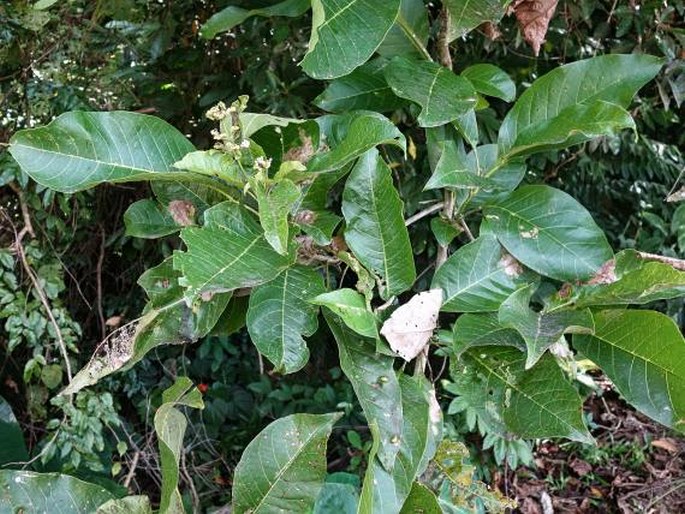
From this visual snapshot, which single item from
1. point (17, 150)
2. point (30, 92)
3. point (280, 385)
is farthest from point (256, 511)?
point (280, 385)

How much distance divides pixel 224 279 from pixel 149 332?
0.18 metres

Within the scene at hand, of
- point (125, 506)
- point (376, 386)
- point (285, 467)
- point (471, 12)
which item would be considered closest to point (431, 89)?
point (471, 12)

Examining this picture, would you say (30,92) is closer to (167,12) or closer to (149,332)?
(167,12)

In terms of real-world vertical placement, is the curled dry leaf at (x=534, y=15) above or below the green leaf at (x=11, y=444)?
above

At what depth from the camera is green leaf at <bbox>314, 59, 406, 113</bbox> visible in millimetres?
771

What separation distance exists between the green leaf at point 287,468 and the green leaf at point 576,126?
34 cm

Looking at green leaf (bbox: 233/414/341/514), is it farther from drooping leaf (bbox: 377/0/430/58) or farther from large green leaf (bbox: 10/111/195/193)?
drooping leaf (bbox: 377/0/430/58)

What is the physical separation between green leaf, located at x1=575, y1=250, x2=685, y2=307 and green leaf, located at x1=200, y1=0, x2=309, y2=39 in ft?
1.51

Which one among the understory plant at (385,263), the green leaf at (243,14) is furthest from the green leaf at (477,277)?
the green leaf at (243,14)

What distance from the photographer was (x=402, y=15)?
2.41ft

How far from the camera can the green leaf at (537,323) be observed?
57 cm

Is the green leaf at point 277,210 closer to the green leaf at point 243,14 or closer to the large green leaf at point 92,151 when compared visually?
the large green leaf at point 92,151

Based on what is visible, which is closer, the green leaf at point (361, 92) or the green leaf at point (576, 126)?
the green leaf at point (576, 126)

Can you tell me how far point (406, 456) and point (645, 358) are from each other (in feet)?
0.82
